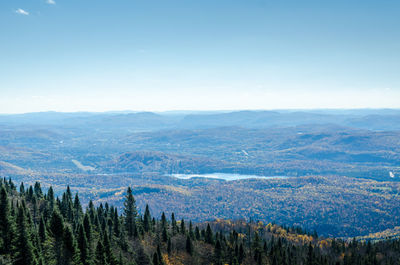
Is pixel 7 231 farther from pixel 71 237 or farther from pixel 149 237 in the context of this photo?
pixel 149 237

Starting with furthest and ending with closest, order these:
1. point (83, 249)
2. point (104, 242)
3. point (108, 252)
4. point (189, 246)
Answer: point (189, 246), point (104, 242), point (108, 252), point (83, 249)

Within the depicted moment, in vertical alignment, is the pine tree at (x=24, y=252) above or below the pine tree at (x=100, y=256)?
above

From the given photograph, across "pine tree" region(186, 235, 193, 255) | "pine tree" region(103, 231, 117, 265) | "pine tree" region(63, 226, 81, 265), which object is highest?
"pine tree" region(63, 226, 81, 265)

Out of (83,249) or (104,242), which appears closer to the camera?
(83,249)

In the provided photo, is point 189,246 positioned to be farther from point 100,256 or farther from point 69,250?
point 69,250

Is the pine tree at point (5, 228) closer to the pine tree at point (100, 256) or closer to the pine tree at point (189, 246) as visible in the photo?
the pine tree at point (100, 256)

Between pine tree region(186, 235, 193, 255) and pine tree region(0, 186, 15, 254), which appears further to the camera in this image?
pine tree region(186, 235, 193, 255)

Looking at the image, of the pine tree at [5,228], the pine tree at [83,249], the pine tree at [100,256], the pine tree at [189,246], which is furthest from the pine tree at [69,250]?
the pine tree at [189,246]

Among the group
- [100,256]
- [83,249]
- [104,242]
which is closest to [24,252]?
[83,249]

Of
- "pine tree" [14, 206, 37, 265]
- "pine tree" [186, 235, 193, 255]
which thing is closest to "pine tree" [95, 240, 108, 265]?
"pine tree" [14, 206, 37, 265]

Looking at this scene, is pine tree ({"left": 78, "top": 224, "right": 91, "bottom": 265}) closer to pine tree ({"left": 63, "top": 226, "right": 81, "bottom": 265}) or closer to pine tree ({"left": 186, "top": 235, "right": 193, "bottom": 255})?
pine tree ({"left": 63, "top": 226, "right": 81, "bottom": 265})

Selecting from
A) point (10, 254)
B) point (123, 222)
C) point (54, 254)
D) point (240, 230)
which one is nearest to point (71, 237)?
point (54, 254)
